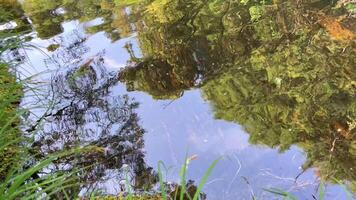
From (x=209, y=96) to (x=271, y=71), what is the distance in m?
0.67

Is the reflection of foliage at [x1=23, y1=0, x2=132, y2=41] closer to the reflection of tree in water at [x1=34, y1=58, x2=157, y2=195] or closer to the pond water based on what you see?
the pond water

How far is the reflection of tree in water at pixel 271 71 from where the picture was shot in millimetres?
4016

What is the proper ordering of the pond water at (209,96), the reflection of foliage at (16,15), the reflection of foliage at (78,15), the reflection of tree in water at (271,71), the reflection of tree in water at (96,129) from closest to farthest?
the pond water at (209,96) < the reflection of tree in water at (96,129) < the reflection of tree in water at (271,71) < the reflection of foliage at (78,15) < the reflection of foliage at (16,15)

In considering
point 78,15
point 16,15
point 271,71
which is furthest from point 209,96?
point 16,15

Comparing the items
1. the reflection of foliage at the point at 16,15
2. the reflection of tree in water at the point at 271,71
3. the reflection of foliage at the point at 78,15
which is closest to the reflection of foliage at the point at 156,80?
the reflection of tree in water at the point at 271,71

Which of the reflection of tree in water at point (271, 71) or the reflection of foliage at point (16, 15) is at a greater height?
the reflection of foliage at point (16, 15)

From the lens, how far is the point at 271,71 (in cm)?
495

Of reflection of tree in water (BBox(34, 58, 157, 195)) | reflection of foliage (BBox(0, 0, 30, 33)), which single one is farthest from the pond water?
reflection of foliage (BBox(0, 0, 30, 33))

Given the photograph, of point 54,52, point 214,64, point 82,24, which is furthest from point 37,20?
point 214,64

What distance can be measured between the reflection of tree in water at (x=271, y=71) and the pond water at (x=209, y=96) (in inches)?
0.5

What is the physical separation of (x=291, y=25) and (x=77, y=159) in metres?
3.06

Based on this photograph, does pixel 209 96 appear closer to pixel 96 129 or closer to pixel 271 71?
pixel 271 71

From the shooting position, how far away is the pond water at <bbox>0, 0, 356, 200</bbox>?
12.3ft

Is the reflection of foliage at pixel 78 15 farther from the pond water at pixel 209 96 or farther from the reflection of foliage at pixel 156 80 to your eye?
the reflection of foliage at pixel 156 80
